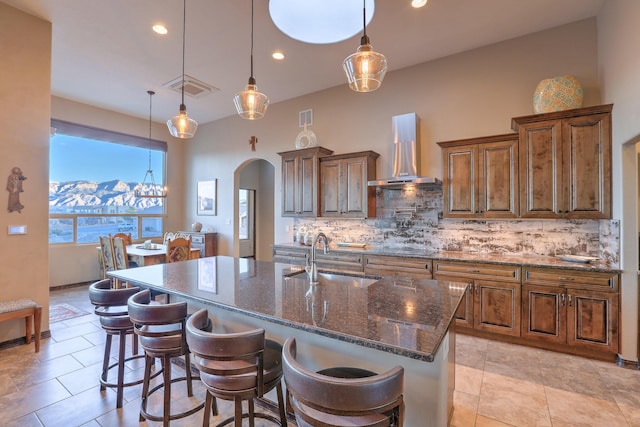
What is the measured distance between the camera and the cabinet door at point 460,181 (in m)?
3.66

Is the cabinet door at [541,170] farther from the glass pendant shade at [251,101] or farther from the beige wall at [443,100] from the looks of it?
the glass pendant shade at [251,101]

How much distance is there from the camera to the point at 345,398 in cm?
105

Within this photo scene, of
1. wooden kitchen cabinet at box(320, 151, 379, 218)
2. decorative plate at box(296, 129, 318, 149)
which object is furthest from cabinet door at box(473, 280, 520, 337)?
decorative plate at box(296, 129, 318, 149)

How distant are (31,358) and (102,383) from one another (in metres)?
1.29

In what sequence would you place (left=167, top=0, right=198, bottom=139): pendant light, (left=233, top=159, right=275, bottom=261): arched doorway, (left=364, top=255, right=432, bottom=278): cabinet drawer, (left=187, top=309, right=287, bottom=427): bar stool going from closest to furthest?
(left=187, top=309, right=287, bottom=427): bar stool < (left=167, top=0, right=198, bottom=139): pendant light < (left=364, top=255, right=432, bottom=278): cabinet drawer < (left=233, top=159, right=275, bottom=261): arched doorway

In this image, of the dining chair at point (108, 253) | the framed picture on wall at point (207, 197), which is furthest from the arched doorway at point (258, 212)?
the dining chair at point (108, 253)

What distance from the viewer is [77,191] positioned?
582 cm

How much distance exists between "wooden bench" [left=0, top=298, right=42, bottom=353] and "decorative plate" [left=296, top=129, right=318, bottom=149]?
4.01 metres

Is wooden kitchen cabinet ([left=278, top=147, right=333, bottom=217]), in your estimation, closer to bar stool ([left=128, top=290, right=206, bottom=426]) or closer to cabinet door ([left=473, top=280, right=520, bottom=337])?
cabinet door ([left=473, top=280, right=520, bottom=337])

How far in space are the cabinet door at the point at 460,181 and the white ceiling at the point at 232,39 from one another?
144 centimetres

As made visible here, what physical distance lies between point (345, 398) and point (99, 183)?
7.09 m

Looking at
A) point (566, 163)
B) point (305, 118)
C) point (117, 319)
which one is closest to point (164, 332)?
point (117, 319)

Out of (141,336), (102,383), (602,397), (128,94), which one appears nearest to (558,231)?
(602,397)

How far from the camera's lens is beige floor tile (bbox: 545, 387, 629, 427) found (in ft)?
6.70
